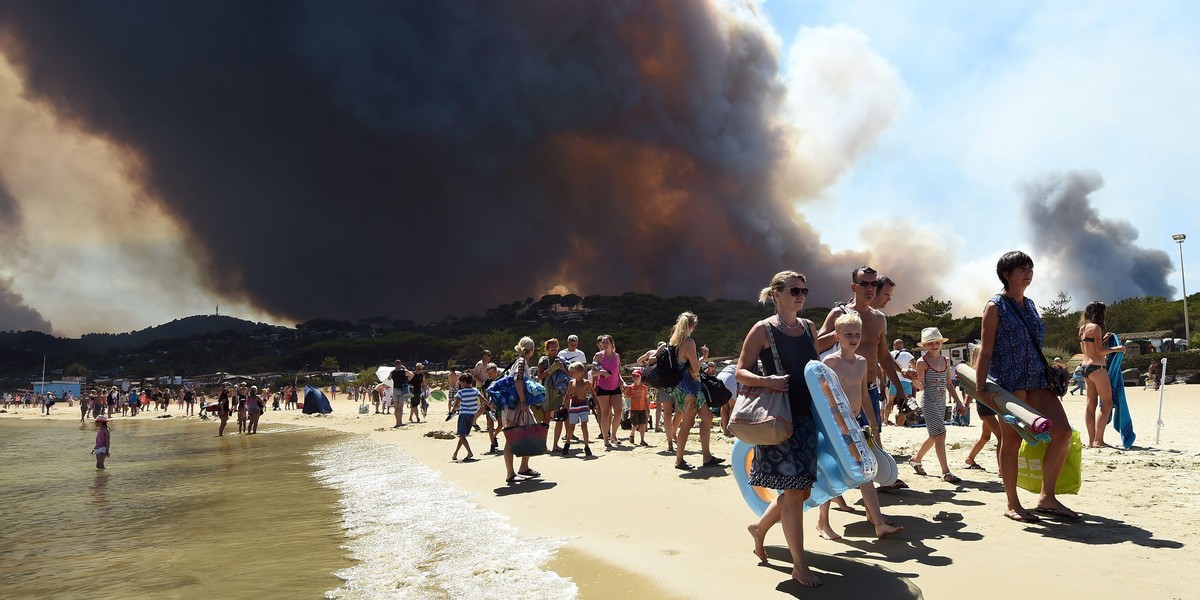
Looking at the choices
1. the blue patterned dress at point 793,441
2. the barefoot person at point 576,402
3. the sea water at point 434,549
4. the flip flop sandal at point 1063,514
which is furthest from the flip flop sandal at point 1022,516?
the barefoot person at point 576,402

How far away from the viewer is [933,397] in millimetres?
6613

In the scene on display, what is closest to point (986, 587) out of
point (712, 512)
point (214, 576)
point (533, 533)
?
point (712, 512)

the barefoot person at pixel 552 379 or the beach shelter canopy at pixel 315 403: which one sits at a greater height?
the barefoot person at pixel 552 379

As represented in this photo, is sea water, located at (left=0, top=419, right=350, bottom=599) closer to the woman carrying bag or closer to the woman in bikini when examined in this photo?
the woman carrying bag

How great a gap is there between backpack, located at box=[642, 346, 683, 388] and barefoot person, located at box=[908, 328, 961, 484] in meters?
2.58

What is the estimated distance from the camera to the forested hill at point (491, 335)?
61.0 meters

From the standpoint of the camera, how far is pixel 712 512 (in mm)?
5484

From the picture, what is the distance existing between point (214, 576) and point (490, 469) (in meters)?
4.52

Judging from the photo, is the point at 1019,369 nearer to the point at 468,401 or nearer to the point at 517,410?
the point at 517,410

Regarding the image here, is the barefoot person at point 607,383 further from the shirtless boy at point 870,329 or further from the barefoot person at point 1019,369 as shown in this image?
the barefoot person at point 1019,369

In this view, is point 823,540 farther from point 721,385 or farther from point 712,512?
point 721,385

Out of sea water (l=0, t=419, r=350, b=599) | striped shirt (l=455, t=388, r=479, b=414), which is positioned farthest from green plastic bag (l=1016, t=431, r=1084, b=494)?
striped shirt (l=455, t=388, r=479, b=414)

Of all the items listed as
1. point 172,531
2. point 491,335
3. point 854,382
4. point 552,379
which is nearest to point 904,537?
point 854,382

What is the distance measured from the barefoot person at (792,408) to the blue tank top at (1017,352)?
178 centimetres
